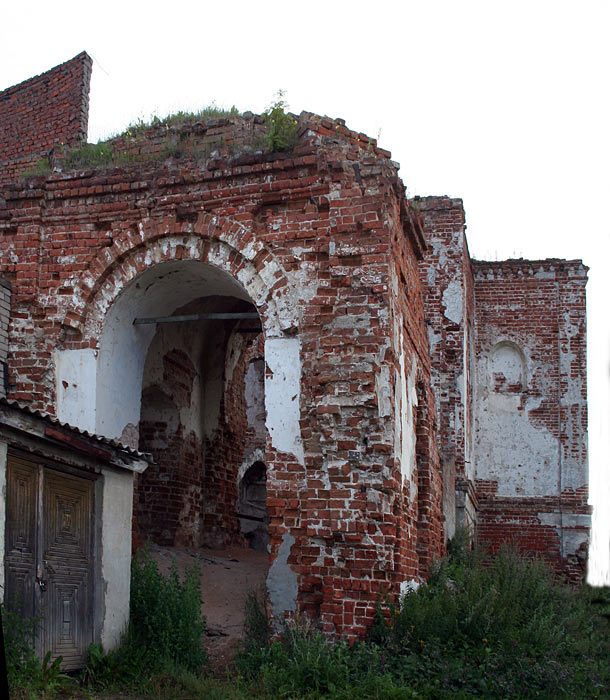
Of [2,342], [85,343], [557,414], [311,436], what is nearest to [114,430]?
[85,343]

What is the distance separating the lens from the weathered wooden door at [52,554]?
20.5 feet

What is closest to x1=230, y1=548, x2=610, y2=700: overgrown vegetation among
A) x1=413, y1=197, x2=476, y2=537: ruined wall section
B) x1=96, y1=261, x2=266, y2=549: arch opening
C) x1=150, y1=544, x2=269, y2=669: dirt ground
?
x1=150, y1=544, x2=269, y2=669: dirt ground

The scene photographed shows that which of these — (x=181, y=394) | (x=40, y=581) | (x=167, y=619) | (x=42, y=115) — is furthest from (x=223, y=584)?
(x=42, y=115)

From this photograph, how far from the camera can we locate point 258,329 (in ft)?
42.2

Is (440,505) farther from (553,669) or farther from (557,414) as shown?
(557,414)

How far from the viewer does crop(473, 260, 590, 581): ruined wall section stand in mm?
17734

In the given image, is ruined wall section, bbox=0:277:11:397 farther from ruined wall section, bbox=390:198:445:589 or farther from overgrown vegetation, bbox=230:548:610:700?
ruined wall section, bbox=390:198:445:589

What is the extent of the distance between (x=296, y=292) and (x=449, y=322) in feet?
26.3

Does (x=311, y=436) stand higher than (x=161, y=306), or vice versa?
(x=161, y=306)

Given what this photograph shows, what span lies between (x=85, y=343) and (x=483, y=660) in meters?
5.19

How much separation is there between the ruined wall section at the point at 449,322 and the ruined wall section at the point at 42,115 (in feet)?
21.0

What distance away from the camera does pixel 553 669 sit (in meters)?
7.05

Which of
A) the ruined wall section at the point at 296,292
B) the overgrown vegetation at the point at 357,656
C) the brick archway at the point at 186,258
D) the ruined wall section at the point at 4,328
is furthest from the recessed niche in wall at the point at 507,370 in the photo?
the ruined wall section at the point at 4,328

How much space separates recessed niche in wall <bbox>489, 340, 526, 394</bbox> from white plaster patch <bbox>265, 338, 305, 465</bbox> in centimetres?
1176
